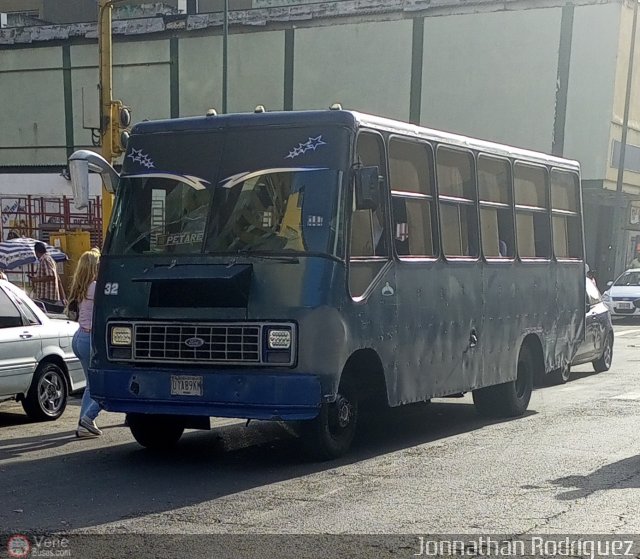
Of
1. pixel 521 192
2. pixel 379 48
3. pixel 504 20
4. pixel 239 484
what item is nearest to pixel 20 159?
pixel 379 48

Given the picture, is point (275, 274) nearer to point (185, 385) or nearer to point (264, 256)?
point (264, 256)

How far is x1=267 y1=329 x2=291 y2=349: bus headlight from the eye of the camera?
8.37m

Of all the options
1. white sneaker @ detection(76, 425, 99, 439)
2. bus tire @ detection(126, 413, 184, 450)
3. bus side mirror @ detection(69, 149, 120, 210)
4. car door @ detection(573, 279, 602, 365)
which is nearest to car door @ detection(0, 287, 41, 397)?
white sneaker @ detection(76, 425, 99, 439)

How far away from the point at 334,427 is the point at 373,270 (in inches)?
54.1

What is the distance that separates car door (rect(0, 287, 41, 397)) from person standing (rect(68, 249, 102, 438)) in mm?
845

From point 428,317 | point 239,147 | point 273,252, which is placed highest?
point 239,147

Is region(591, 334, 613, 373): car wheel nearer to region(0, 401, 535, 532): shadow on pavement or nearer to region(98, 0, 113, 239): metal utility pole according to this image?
region(0, 401, 535, 532): shadow on pavement

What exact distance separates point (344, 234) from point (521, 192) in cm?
406

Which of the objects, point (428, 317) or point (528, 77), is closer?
point (428, 317)

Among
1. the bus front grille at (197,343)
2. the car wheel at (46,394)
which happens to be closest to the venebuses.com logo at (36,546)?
the bus front grille at (197,343)

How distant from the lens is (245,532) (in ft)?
21.6

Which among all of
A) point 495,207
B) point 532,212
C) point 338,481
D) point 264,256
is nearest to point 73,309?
point 264,256

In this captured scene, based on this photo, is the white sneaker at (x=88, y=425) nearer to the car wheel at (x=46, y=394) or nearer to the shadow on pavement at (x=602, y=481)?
the car wheel at (x=46, y=394)

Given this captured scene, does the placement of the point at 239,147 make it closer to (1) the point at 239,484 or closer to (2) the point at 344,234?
(2) the point at 344,234
